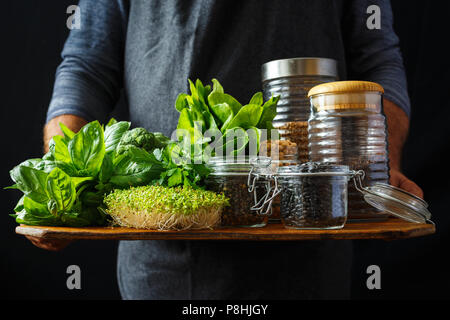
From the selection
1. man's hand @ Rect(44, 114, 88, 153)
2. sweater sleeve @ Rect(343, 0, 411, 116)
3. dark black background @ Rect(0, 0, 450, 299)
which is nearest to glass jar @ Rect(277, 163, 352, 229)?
sweater sleeve @ Rect(343, 0, 411, 116)

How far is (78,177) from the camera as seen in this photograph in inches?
30.2

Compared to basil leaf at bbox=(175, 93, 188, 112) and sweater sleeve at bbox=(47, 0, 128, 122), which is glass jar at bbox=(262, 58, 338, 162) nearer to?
basil leaf at bbox=(175, 93, 188, 112)

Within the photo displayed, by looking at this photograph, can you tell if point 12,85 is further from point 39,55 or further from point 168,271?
point 168,271

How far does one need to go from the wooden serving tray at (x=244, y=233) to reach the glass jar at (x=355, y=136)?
0.08 metres

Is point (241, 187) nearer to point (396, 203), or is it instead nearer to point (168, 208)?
point (168, 208)

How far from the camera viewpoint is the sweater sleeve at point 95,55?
1196mm

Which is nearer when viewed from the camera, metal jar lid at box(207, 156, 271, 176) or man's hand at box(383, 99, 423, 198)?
metal jar lid at box(207, 156, 271, 176)

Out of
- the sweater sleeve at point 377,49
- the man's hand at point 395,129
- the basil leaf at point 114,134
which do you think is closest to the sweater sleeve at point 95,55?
the basil leaf at point 114,134

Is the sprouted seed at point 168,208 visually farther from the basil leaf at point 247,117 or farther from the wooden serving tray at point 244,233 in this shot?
the basil leaf at point 247,117

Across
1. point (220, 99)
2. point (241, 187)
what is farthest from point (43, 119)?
point (241, 187)

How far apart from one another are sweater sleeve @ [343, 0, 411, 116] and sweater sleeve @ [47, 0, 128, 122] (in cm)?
60

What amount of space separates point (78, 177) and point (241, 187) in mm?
271

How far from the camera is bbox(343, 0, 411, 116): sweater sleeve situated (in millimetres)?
1132

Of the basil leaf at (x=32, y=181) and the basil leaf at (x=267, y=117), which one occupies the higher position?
the basil leaf at (x=267, y=117)
